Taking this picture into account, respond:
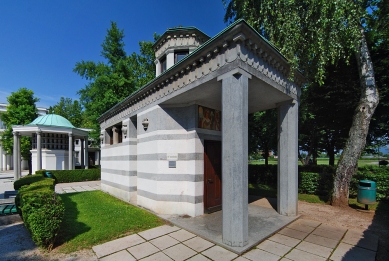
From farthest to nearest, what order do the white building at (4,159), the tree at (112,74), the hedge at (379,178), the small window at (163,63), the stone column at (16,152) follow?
1. the white building at (4,159)
2. the tree at (112,74)
3. the stone column at (16,152)
4. the small window at (163,63)
5. the hedge at (379,178)

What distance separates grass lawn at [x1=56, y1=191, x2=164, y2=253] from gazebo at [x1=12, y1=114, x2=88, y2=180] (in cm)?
1256

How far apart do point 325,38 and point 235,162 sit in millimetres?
5262

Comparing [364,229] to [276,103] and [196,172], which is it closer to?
[276,103]

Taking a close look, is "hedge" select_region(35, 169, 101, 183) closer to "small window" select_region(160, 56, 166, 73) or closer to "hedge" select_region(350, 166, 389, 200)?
"small window" select_region(160, 56, 166, 73)

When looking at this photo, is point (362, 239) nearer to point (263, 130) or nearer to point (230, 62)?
point (230, 62)

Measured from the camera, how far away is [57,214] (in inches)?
166

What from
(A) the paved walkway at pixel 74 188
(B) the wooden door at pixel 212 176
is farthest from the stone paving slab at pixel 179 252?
(A) the paved walkway at pixel 74 188

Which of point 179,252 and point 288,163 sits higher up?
point 288,163

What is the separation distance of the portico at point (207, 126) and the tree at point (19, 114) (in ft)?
81.3

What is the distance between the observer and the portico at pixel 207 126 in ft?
13.6

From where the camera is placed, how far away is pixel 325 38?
6.11 m


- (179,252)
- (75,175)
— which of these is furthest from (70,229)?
(75,175)

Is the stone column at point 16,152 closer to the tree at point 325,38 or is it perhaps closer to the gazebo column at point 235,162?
the gazebo column at point 235,162

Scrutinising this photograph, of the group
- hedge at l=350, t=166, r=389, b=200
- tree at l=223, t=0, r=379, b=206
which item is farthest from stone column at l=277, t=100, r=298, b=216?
hedge at l=350, t=166, r=389, b=200
